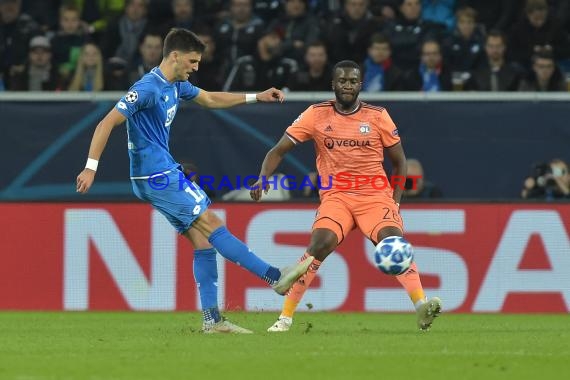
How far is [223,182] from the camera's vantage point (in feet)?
51.8

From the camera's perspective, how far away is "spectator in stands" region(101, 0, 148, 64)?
17.5 meters

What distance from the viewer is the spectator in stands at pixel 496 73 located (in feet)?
53.9

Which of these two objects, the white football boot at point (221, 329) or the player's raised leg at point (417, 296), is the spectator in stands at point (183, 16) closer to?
the player's raised leg at point (417, 296)

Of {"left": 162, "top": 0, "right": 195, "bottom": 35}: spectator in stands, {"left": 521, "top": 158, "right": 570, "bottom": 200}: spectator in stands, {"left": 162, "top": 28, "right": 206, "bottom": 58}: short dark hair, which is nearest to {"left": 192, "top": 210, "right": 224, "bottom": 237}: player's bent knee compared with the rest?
{"left": 162, "top": 28, "right": 206, "bottom": 58}: short dark hair

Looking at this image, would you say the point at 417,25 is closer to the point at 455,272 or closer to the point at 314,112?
the point at 455,272

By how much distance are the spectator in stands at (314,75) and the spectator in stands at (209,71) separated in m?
0.92

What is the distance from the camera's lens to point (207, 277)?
10.6m

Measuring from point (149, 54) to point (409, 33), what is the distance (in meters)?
3.23

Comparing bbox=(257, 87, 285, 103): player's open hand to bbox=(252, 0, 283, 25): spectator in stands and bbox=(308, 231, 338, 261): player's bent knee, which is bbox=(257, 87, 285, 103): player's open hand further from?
bbox=(252, 0, 283, 25): spectator in stands

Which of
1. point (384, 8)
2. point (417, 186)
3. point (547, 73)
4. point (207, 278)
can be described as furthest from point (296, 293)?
point (384, 8)

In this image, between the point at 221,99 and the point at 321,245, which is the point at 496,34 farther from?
the point at 321,245

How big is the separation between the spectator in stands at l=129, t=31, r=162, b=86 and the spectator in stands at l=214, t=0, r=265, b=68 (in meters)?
0.80

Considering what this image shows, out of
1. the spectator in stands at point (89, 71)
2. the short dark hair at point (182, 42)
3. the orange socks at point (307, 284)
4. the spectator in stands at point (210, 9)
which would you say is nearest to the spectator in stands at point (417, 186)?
the spectator in stands at point (210, 9)

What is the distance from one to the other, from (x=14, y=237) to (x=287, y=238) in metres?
2.94
